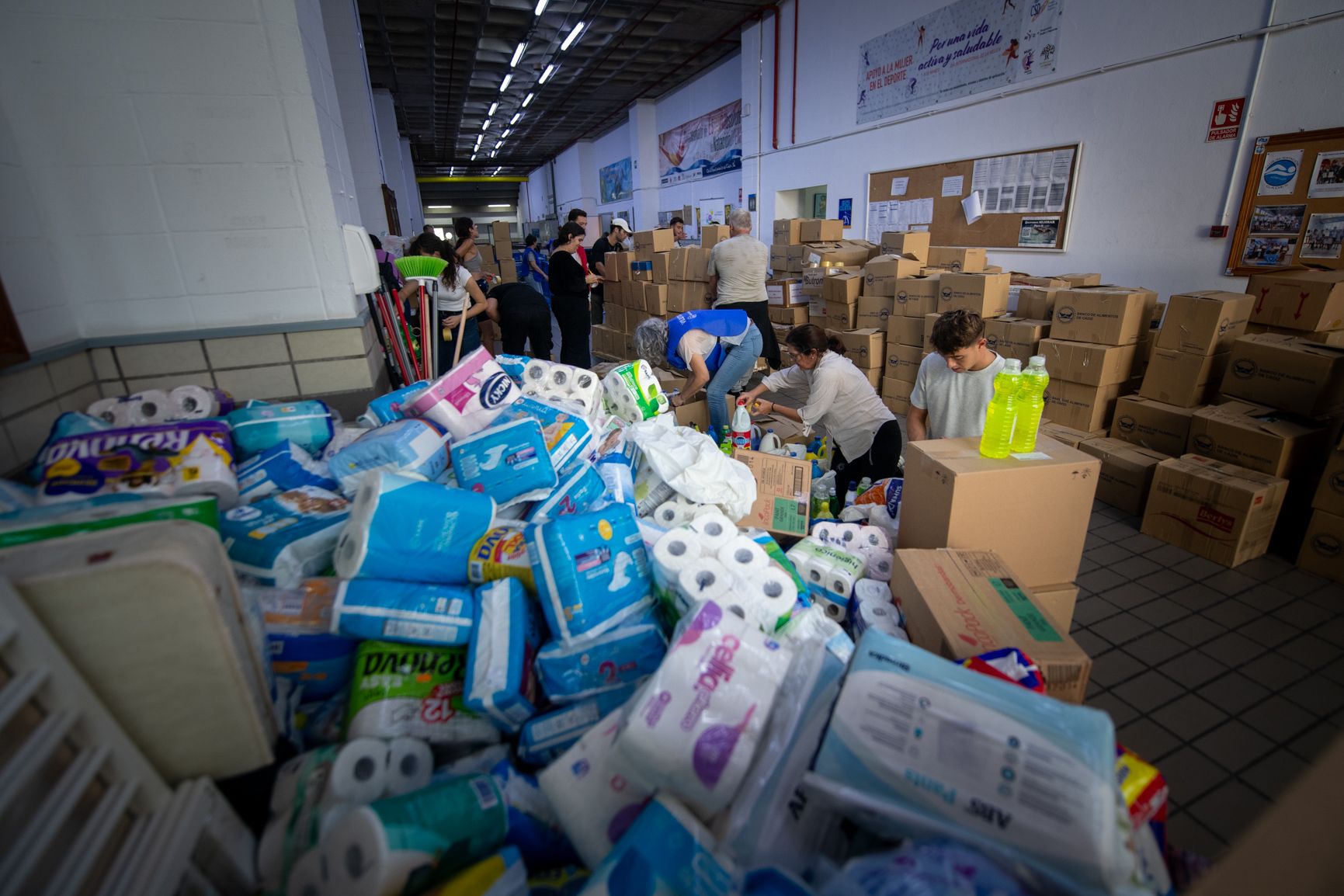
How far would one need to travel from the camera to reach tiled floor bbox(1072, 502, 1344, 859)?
5.96 feet

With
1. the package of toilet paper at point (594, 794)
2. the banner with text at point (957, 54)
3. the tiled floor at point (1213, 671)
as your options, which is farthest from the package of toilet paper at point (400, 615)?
the banner with text at point (957, 54)

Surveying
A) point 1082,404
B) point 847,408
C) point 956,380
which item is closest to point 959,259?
point 1082,404

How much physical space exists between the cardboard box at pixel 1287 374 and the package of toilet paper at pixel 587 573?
152 inches

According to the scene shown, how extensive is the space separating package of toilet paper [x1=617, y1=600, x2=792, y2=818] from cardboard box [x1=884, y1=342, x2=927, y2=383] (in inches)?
184

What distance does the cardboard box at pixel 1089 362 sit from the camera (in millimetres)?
3871

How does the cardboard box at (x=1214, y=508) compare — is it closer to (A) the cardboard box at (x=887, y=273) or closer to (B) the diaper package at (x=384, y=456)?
(A) the cardboard box at (x=887, y=273)

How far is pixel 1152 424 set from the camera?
146 inches

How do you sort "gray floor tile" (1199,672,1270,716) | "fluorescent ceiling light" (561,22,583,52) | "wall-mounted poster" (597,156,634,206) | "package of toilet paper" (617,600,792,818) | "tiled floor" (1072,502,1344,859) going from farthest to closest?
1. "wall-mounted poster" (597,156,634,206)
2. "fluorescent ceiling light" (561,22,583,52)
3. "gray floor tile" (1199,672,1270,716)
4. "tiled floor" (1072,502,1344,859)
5. "package of toilet paper" (617,600,792,818)

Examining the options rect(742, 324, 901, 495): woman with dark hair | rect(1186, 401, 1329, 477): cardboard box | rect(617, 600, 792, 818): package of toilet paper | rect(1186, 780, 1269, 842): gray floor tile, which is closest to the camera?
rect(617, 600, 792, 818): package of toilet paper

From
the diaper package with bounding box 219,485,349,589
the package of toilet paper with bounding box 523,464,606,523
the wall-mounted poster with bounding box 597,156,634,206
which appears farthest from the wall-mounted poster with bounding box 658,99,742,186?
the diaper package with bounding box 219,485,349,589

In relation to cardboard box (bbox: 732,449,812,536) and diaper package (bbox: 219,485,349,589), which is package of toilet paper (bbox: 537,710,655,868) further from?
cardboard box (bbox: 732,449,812,536)

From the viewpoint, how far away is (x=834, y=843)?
0.97m

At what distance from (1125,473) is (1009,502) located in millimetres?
2275

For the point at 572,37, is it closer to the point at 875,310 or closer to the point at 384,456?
the point at 875,310
